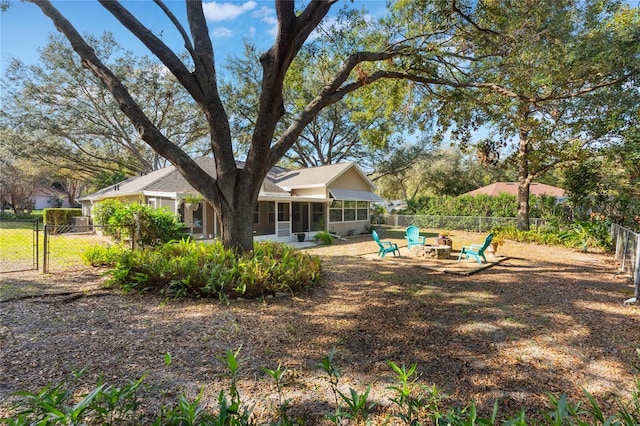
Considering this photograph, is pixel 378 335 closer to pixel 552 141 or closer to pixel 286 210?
pixel 286 210

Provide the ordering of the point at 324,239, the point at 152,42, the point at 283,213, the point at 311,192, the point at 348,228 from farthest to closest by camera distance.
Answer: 1. the point at 348,228
2. the point at 311,192
3. the point at 283,213
4. the point at 324,239
5. the point at 152,42

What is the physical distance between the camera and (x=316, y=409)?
2.66m

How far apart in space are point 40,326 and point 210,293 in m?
2.31

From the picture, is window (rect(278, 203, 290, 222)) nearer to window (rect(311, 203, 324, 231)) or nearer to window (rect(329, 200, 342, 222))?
window (rect(311, 203, 324, 231))

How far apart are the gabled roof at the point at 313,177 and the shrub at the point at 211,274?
37.7 ft

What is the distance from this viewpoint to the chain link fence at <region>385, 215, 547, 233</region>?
19413 millimetres

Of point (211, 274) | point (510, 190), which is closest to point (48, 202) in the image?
point (211, 274)

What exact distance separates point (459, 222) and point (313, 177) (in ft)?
36.3

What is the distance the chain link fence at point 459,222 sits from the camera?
19.4 m

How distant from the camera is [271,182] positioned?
19.0 metres

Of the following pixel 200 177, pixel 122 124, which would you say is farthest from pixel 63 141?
pixel 200 177

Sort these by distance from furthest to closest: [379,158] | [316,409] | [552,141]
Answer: [379,158] → [552,141] → [316,409]

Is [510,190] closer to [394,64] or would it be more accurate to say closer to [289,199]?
[289,199]

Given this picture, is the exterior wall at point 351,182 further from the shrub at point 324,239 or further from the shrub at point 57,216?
the shrub at point 57,216
